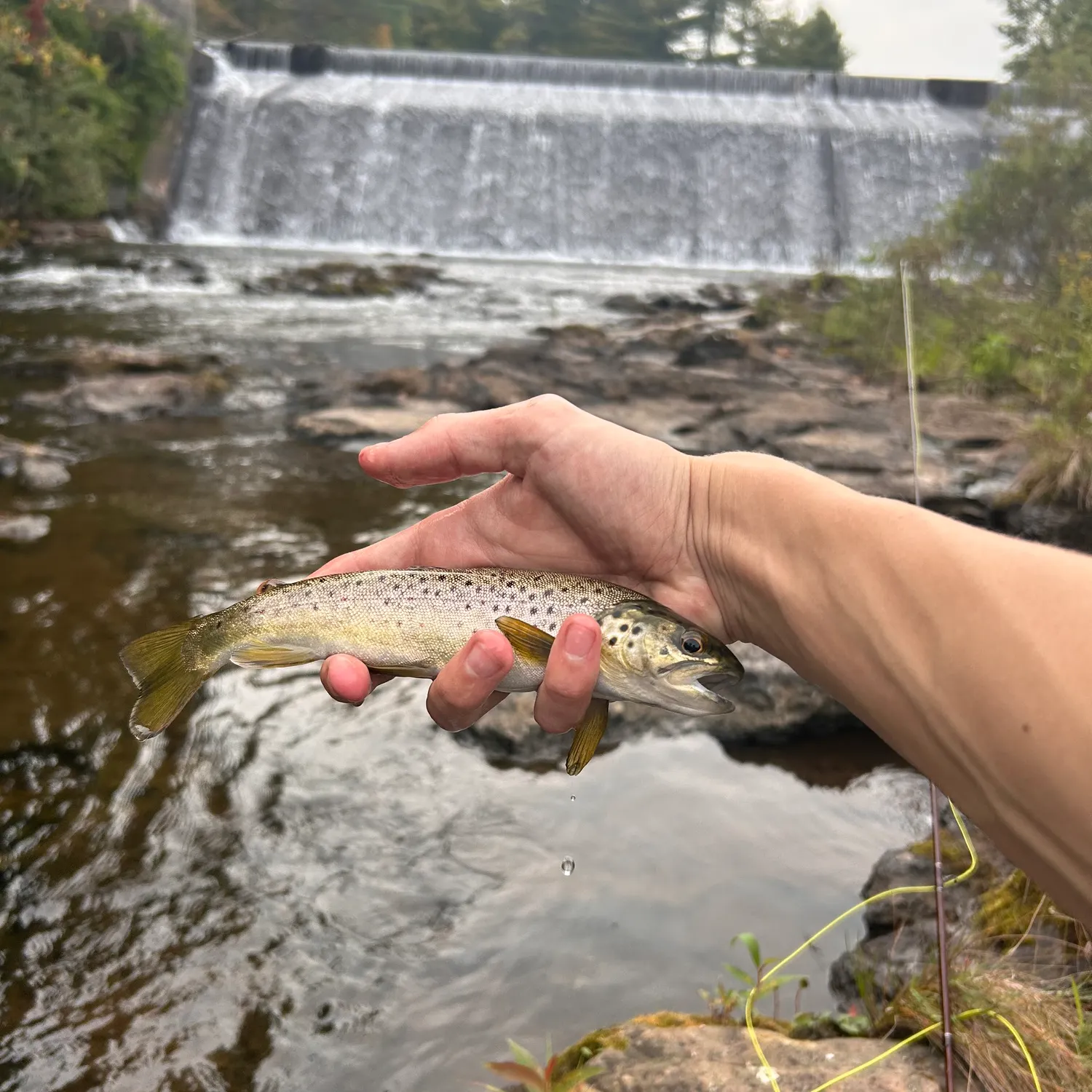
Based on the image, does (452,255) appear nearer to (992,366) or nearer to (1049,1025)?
(992,366)

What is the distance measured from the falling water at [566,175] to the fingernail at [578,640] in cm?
3373

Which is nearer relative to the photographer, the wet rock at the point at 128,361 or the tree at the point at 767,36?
the wet rock at the point at 128,361

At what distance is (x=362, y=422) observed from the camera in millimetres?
12469

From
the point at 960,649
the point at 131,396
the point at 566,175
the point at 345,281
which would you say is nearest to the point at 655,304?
the point at 345,281

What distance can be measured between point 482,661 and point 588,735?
41 cm

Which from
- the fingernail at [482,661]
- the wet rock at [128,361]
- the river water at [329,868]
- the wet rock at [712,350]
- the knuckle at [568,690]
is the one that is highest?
the fingernail at [482,661]

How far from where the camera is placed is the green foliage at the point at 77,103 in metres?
31.2

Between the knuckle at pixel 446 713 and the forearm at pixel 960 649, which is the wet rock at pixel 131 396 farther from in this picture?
the forearm at pixel 960 649

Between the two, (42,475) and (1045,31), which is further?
(1045,31)

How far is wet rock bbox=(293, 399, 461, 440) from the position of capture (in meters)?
12.2

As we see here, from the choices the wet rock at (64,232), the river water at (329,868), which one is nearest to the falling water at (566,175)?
the wet rock at (64,232)

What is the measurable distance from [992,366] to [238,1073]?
1475 cm

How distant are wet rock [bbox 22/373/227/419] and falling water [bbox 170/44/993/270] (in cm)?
2283

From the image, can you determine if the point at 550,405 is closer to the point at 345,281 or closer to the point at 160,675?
the point at 160,675
